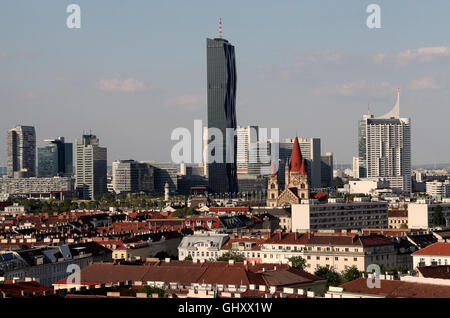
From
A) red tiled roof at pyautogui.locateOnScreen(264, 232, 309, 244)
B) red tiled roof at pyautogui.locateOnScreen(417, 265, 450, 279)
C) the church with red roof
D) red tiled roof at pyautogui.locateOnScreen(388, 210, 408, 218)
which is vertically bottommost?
red tiled roof at pyautogui.locateOnScreen(417, 265, 450, 279)

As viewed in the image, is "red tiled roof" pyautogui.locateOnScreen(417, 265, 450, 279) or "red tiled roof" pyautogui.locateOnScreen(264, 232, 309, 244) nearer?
"red tiled roof" pyautogui.locateOnScreen(417, 265, 450, 279)

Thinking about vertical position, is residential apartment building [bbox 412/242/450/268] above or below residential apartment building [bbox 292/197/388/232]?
below

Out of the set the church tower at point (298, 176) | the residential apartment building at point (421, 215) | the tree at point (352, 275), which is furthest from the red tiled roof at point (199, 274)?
the church tower at point (298, 176)

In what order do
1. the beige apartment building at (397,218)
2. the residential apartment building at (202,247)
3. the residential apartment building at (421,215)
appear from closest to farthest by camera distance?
1. the residential apartment building at (202,247)
2. the residential apartment building at (421,215)
3. the beige apartment building at (397,218)

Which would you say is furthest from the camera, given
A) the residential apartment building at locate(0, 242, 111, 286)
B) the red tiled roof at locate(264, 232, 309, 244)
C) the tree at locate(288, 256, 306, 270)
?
the red tiled roof at locate(264, 232, 309, 244)

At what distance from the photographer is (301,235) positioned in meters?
91.8

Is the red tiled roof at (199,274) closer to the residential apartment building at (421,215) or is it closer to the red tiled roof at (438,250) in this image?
the red tiled roof at (438,250)

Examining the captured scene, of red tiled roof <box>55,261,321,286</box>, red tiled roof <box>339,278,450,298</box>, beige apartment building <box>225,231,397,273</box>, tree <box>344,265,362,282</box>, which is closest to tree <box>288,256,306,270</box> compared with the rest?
beige apartment building <box>225,231,397,273</box>

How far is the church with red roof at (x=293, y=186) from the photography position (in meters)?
168

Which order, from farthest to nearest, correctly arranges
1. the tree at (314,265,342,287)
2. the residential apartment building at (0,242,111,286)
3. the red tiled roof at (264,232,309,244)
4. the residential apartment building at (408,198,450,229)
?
the residential apartment building at (408,198,450,229) < the red tiled roof at (264,232,309,244) < the residential apartment building at (0,242,111,286) < the tree at (314,265,342,287)

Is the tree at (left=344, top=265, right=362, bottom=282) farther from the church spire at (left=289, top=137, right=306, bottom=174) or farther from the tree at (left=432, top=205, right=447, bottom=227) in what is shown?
the church spire at (left=289, top=137, right=306, bottom=174)

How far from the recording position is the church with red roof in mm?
168375
